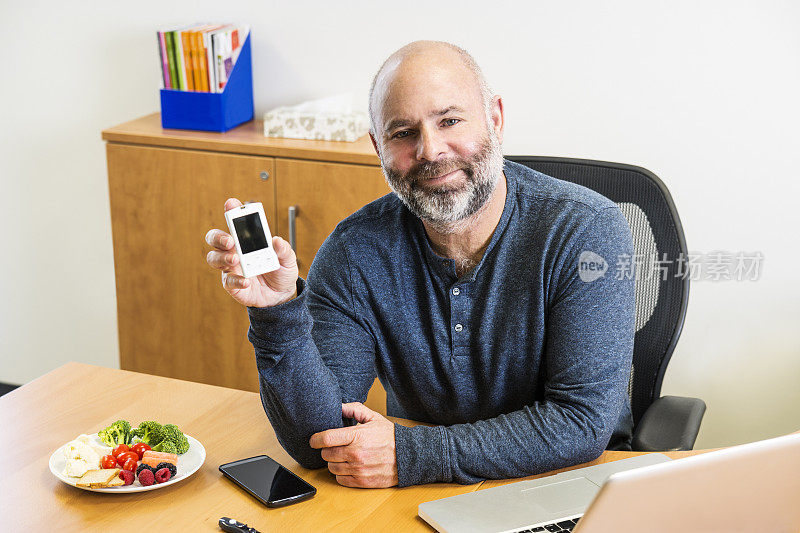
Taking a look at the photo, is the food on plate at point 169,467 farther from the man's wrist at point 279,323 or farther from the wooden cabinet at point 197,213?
the wooden cabinet at point 197,213

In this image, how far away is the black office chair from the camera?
1.79 meters

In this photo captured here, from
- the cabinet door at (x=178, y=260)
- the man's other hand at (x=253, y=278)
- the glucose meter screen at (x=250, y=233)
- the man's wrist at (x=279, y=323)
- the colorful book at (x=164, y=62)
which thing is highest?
the colorful book at (x=164, y=62)

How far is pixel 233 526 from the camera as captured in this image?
1219mm

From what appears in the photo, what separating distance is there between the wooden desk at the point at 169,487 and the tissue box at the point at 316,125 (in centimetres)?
118

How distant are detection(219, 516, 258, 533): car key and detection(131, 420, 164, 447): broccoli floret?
232mm

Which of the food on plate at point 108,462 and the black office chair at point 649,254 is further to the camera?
the black office chair at point 649,254

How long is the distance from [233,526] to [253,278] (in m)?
0.36

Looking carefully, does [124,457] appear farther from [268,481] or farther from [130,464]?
[268,481]

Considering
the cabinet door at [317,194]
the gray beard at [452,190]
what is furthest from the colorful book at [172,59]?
the gray beard at [452,190]

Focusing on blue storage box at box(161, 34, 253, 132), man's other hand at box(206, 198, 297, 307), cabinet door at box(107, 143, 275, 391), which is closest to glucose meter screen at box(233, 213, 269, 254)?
man's other hand at box(206, 198, 297, 307)

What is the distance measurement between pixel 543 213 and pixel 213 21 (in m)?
1.79

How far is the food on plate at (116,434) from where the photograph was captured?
1.39 metres

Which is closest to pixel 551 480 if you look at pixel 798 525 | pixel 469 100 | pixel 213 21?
pixel 798 525

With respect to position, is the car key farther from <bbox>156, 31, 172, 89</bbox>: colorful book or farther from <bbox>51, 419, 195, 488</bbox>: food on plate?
<bbox>156, 31, 172, 89</bbox>: colorful book
